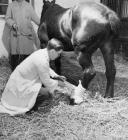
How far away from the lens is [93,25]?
19.6 feet

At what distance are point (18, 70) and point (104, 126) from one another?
150 centimetres

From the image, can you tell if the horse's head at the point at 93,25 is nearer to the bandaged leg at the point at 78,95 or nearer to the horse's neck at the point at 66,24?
the horse's neck at the point at 66,24

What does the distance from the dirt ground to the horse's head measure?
38.6 inches

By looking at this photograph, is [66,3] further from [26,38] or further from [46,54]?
[46,54]

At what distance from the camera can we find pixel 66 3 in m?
11.0

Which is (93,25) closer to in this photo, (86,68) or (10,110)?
(86,68)

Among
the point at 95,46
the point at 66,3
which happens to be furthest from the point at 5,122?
the point at 66,3

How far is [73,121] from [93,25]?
1608 mm

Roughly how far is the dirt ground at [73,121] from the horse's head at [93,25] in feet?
3.21

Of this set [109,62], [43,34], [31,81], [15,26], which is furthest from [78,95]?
[15,26]

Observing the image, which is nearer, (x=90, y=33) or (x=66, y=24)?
(x=90, y=33)

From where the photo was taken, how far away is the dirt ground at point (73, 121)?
4851mm

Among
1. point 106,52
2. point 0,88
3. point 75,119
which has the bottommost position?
point 0,88

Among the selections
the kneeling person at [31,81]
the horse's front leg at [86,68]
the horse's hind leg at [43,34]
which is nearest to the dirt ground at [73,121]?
the kneeling person at [31,81]
